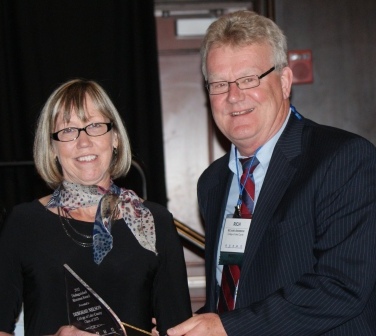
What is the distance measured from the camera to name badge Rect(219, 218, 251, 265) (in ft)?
9.43

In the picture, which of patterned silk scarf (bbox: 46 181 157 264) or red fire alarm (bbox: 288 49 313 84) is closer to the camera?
patterned silk scarf (bbox: 46 181 157 264)

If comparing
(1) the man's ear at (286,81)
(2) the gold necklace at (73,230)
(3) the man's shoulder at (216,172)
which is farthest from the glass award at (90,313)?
(1) the man's ear at (286,81)

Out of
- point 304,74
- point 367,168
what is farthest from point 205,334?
point 304,74

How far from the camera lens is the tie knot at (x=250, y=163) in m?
3.03

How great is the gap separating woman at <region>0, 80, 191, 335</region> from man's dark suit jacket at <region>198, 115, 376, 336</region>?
0.36 m

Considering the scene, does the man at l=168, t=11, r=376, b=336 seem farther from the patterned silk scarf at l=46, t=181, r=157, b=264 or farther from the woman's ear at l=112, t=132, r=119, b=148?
the woman's ear at l=112, t=132, r=119, b=148

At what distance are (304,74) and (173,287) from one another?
4.09 m

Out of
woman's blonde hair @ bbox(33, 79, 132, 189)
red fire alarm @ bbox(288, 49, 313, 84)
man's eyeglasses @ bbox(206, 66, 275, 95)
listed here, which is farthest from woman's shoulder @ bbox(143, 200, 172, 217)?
red fire alarm @ bbox(288, 49, 313, 84)

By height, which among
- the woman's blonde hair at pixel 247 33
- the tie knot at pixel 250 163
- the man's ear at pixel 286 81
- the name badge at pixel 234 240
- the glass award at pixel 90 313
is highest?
the woman's blonde hair at pixel 247 33

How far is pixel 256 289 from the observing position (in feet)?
8.96

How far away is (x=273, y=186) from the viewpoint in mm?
2822

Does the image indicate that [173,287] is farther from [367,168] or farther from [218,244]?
[367,168]

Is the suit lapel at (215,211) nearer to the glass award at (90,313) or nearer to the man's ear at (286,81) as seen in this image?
the man's ear at (286,81)

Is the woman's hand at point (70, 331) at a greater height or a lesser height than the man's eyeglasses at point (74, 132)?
lesser
